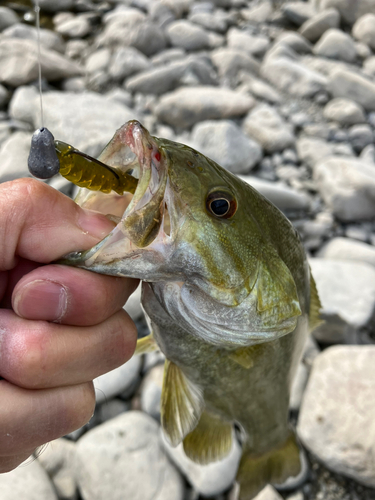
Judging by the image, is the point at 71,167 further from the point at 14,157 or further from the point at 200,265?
the point at 14,157

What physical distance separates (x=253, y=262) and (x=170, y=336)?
12.2 inches

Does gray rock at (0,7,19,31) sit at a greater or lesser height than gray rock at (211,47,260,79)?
greater

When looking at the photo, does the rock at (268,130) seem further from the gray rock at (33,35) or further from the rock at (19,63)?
the gray rock at (33,35)

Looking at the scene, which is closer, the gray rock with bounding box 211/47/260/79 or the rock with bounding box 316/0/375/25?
the gray rock with bounding box 211/47/260/79

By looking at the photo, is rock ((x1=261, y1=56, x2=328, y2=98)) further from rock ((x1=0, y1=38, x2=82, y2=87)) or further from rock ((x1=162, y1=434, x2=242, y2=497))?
rock ((x1=162, y1=434, x2=242, y2=497))

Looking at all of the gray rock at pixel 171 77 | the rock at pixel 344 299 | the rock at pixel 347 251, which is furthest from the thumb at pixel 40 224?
the gray rock at pixel 171 77

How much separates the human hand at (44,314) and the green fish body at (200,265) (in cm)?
5

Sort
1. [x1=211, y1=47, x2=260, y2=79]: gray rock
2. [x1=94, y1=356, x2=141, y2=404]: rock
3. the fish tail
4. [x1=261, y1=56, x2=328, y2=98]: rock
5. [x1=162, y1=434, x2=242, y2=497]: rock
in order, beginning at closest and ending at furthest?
the fish tail → [x1=162, y1=434, x2=242, y2=497]: rock → [x1=94, y1=356, x2=141, y2=404]: rock → [x1=261, y1=56, x2=328, y2=98]: rock → [x1=211, y1=47, x2=260, y2=79]: gray rock

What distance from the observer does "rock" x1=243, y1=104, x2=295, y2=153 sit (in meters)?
4.26

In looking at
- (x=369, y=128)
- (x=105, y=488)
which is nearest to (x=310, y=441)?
(x=105, y=488)

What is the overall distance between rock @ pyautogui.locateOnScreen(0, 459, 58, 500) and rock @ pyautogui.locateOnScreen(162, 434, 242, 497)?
0.60 meters

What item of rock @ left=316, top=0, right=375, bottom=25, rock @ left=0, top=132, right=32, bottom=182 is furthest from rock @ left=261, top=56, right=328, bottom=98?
rock @ left=0, top=132, right=32, bottom=182

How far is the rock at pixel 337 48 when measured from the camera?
5.97 meters

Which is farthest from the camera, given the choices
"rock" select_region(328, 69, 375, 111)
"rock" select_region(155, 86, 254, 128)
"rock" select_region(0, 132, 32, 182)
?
"rock" select_region(328, 69, 375, 111)
